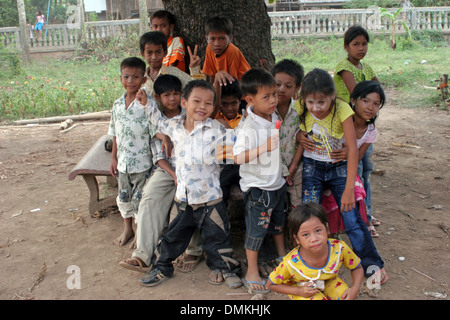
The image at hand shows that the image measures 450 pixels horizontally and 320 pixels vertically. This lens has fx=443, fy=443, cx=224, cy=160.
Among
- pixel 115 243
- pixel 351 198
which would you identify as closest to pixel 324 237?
pixel 351 198

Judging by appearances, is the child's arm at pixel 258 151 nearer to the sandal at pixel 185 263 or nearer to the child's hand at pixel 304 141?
the child's hand at pixel 304 141

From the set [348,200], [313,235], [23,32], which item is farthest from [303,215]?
[23,32]

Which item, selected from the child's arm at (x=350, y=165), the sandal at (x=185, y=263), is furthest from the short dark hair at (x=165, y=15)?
the sandal at (x=185, y=263)

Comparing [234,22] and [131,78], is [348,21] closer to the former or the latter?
[234,22]

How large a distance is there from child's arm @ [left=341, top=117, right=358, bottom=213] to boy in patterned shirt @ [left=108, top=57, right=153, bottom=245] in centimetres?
161

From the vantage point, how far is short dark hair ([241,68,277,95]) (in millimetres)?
3129

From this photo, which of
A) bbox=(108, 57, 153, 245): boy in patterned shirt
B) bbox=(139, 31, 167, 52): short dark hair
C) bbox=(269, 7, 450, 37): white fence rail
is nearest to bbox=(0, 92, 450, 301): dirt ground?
bbox=(108, 57, 153, 245): boy in patterned shirt

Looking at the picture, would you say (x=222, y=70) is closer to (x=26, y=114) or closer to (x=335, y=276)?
(x=335, y=276)

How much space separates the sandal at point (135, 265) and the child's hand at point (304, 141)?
5.02ft

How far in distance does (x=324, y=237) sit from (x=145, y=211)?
149 centimetres

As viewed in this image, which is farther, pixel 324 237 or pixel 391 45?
pixel 391 45

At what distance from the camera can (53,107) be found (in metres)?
9.38

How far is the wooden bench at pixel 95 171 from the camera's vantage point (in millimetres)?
4254

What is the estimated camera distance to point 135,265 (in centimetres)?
339
